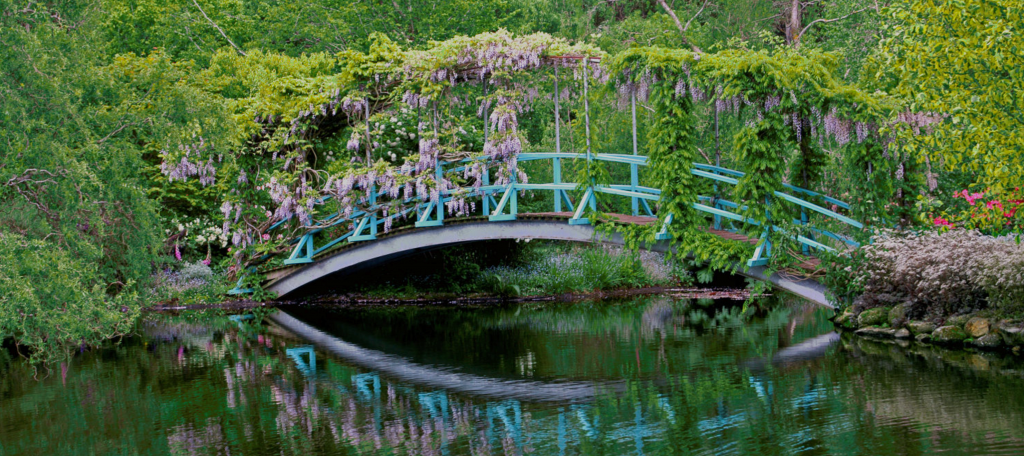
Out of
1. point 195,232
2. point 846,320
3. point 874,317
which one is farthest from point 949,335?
point 195,232

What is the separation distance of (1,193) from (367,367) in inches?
147

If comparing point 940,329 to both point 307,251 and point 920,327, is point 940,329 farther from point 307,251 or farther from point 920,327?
point 307,251

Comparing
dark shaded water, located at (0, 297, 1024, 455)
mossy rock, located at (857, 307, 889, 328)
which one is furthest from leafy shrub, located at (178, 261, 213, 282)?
mossy rock, located at (857, 307, 889, 328)

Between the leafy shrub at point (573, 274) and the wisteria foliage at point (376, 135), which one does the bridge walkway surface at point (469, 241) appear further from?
the leafy shrub at point (573, 274)

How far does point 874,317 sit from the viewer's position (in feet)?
35.8

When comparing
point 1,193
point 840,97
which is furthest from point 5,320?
point 840,97

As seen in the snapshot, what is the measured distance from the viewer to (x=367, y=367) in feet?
34.0

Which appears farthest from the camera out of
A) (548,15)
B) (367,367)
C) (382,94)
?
(548,15)

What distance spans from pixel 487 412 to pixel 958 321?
514cm

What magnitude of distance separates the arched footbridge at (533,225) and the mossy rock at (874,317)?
23.0 inches

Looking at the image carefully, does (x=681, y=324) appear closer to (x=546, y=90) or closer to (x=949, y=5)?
(x=546, y=90)

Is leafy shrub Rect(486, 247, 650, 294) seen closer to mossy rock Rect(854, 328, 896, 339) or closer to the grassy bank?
the grassy bank

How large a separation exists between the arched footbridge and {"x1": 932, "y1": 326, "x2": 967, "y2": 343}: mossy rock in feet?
5.11

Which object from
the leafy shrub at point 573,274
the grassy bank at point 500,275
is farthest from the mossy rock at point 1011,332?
the grassy bank at point 500,275
